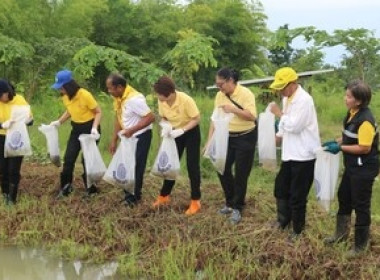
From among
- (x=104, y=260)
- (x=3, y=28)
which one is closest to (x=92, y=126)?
(x=104, y=260)

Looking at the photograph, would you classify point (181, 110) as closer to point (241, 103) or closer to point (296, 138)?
point (241, 103)

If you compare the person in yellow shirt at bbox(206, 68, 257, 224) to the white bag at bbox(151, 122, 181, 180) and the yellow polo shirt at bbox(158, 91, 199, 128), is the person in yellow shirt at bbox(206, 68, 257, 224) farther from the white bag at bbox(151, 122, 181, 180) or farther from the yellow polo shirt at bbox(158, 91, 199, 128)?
the white bag at bbox(151, 122, 181, 180)

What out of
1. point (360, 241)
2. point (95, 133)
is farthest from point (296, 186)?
point (95, 133)

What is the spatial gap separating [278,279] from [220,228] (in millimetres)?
1005

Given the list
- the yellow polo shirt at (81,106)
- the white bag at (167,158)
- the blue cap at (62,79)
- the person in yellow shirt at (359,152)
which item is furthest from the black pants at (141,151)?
the person in yellow shirt at (359,152)

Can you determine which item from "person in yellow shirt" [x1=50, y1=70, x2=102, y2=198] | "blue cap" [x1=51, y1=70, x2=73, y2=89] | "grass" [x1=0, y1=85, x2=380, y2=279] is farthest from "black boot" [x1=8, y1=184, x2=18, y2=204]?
"blue cap" [x1=51, y1=70, x2=73, y2=89]

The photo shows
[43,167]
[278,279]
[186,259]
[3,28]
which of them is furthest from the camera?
[3,28]

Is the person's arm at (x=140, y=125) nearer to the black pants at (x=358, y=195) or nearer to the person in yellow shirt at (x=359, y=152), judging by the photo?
the person in yellow shirt at (x=359, y=152)

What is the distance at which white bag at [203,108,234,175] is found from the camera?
17.2ft

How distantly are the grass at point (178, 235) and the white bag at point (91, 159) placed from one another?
1.00 feet

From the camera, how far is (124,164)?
5.67 m

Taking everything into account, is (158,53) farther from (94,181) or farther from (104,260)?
(104,260)

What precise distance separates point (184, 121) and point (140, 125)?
0.47 metres

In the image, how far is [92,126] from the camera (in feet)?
20.0
